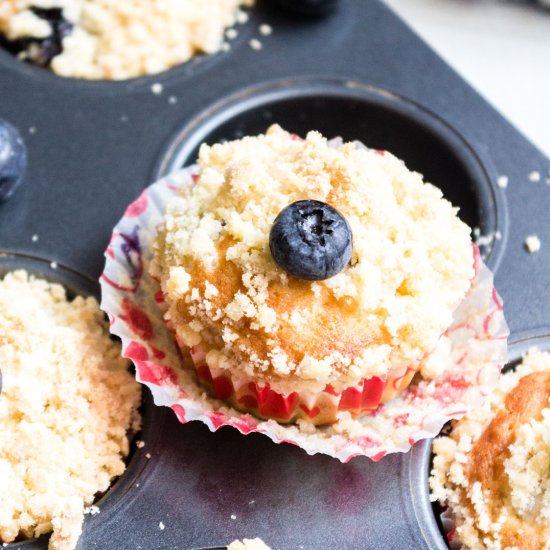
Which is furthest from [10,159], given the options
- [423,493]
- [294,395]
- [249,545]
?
[423,493]

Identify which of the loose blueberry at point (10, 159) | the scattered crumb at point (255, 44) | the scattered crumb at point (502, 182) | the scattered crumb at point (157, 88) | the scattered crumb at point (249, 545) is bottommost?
the scattered crumb at point (249, 545)

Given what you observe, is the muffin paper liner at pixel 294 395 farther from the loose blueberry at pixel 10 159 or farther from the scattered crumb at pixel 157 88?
the scattered crumb at pixel 157 88

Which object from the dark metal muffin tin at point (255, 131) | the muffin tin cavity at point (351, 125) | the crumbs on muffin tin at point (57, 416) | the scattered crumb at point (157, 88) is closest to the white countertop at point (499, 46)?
the dark metal muffin tin at point (255, 131)

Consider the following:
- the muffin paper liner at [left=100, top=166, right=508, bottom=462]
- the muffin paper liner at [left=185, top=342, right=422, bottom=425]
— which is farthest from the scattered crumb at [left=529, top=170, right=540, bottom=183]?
the muffin paper liner at [left=185, top=342, right=422, bottom=425]

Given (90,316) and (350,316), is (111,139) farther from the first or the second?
(350,316)

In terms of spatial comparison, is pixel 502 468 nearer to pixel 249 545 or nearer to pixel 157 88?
pixel 249 545
